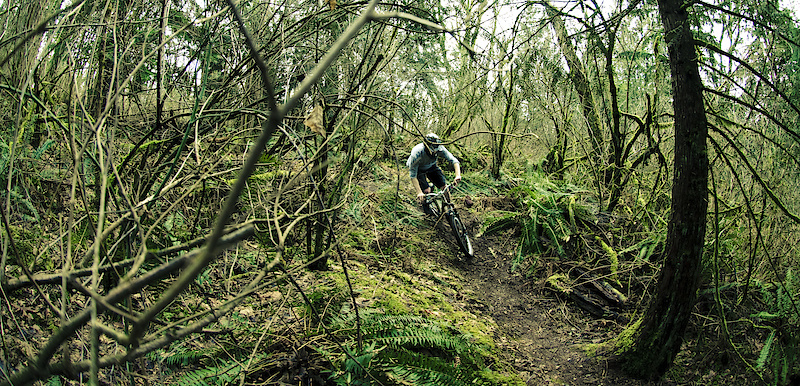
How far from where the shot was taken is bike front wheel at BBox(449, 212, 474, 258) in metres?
6.96

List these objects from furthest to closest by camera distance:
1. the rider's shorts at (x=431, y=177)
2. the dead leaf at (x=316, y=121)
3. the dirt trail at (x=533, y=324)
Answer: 1. the rider's shorts at (x=431, y=177)
2. the dirt trail at (x=533, y=324)
3. the dead leaf at (x=316, y=121)

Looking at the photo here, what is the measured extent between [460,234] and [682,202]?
12.4ft

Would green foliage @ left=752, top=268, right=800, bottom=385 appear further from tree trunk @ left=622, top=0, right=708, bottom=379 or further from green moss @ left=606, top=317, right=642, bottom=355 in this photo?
green moss @ left=606, top=317, right=642, bottom=355

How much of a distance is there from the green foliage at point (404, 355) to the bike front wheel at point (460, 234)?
315 centimetres

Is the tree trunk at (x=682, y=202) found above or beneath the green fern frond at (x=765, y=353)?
above

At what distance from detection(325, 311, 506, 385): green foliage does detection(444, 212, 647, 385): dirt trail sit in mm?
1219

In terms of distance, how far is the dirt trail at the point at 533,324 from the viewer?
4.44 meters

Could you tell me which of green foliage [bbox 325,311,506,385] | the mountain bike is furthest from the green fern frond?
the mountain bike

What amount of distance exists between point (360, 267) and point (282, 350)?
218 centimetres

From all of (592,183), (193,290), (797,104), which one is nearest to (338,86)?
(193,290)

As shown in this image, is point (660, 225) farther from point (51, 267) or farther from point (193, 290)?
point (51, 267)

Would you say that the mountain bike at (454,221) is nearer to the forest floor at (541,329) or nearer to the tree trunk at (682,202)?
the forest floor at (541,329)

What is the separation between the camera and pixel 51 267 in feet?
8.25

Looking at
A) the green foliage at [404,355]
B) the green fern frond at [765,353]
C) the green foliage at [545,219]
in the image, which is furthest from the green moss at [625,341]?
the green foliage at [545,219]
